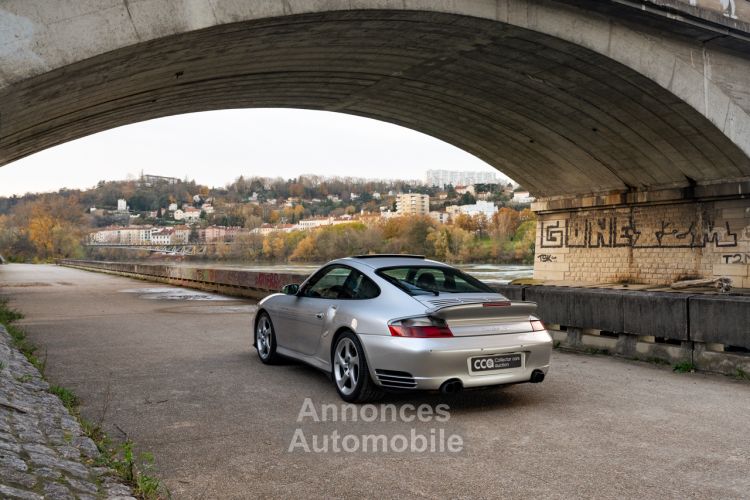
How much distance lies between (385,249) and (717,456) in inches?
3017

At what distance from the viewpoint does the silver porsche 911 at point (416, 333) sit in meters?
4.84

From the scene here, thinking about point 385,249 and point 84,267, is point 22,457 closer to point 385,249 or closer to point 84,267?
point 84,267

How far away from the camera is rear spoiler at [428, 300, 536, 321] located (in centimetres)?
489

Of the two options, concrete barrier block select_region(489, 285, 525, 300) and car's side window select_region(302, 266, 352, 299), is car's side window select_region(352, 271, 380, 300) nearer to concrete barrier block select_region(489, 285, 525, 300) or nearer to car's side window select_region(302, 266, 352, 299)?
car's side window select_region(302, 266, 352, 299)

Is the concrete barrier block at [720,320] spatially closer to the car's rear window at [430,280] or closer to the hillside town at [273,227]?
the car's rear window at [430,280]

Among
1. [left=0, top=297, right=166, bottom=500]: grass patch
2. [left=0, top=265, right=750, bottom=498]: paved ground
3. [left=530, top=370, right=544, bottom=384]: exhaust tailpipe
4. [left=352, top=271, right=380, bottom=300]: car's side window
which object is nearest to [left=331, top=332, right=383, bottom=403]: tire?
[left=0, top=265, right=750, bottom=498]: paved ground

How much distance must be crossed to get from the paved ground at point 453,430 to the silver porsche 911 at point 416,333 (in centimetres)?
33

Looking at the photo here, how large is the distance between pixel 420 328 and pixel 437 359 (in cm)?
29

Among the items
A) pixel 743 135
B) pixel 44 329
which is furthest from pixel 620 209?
pixel 44 329

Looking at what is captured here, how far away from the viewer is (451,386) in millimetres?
4820

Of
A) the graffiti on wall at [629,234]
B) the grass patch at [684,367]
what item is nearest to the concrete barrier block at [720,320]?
the grass patch at [684,367]

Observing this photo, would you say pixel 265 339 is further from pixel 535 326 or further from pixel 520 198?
pixel 520 198

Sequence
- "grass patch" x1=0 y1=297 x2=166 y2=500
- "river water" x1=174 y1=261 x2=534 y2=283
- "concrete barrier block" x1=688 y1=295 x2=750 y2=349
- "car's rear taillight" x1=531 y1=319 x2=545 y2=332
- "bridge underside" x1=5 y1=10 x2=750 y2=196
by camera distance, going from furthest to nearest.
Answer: "river water" x1=174 y1=261 x2=534 y2=283 → "bridge underside" x1=5 y1=10 x2=750 y2=196 → "concrete barrier block" x1=688 y1=295 x2=750 y2=349 → "car's rear taillight" x1=531 y1=319 x2=545 y2=332 → "grass patch" x1=0 y1=297 x2=166 y2=500

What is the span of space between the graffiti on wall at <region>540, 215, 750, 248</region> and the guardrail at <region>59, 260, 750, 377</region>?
15.8 meters
